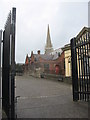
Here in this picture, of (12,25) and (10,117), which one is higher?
(12,25)

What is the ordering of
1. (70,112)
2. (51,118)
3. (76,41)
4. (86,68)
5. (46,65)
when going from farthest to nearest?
(46,65) < (76,41) < (86,68) < (70,112) < (51,118)

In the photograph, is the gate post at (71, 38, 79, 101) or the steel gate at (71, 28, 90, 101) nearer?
the steel gate at (71, 28, 90, 101)

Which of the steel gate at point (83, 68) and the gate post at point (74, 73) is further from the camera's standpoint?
the gate post at point (74, 73)

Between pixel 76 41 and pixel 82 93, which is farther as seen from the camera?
pixel 76 41

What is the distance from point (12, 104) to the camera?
370 cm

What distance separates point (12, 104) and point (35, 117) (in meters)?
0.96

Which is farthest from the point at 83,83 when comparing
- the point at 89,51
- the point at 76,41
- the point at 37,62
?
the point at 37,62

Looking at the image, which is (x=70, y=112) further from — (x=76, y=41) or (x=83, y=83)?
(x=76, y=41)

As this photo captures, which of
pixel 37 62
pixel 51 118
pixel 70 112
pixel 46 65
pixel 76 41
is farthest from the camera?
pixel 37 62

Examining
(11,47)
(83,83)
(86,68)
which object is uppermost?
(11,47)

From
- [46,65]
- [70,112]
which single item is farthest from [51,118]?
[46,65]

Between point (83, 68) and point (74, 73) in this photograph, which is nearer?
point (83, 68)

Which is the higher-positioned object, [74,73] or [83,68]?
[83,68]

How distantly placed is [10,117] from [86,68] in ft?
12.1
